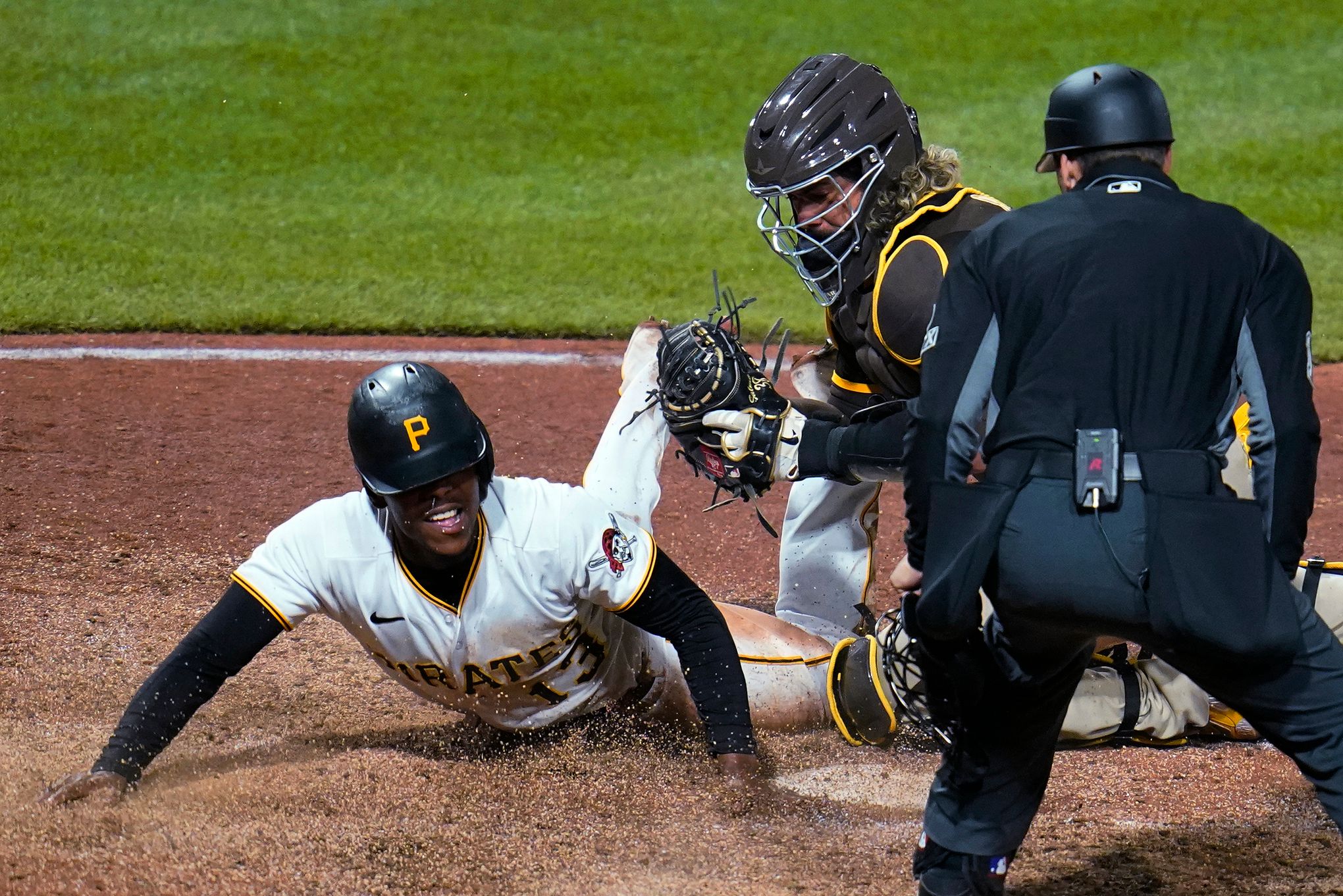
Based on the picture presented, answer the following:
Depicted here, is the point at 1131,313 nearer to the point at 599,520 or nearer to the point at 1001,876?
the point at 1001,876

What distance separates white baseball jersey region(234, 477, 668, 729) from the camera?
3.43 metres

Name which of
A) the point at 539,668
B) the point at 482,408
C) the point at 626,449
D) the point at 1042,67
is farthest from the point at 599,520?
the point at 1042,67

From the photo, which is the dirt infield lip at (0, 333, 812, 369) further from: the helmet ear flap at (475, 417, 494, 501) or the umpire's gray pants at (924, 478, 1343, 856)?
the umpire's gray pants at (924, 478, 1343, 856)

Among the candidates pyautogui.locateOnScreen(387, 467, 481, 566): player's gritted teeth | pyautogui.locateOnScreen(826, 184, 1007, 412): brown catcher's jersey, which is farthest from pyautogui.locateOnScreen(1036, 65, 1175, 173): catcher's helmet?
pyautogui.locateOnScreen(387, 467, 481, 566): player's gritted teeth

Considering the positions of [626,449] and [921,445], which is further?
[626,449]

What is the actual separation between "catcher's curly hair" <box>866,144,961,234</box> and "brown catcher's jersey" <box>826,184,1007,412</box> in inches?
1.9

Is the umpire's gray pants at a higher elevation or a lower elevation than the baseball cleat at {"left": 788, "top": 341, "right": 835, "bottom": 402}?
higher

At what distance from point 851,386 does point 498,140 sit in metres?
7.42

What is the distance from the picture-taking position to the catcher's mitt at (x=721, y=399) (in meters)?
4.02

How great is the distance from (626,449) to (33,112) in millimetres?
8690

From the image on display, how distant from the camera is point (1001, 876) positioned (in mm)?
2891

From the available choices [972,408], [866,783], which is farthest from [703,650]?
[972,408]

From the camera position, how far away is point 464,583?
3.45 metres

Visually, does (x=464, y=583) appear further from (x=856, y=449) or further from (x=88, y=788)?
(x=856, y=449)
